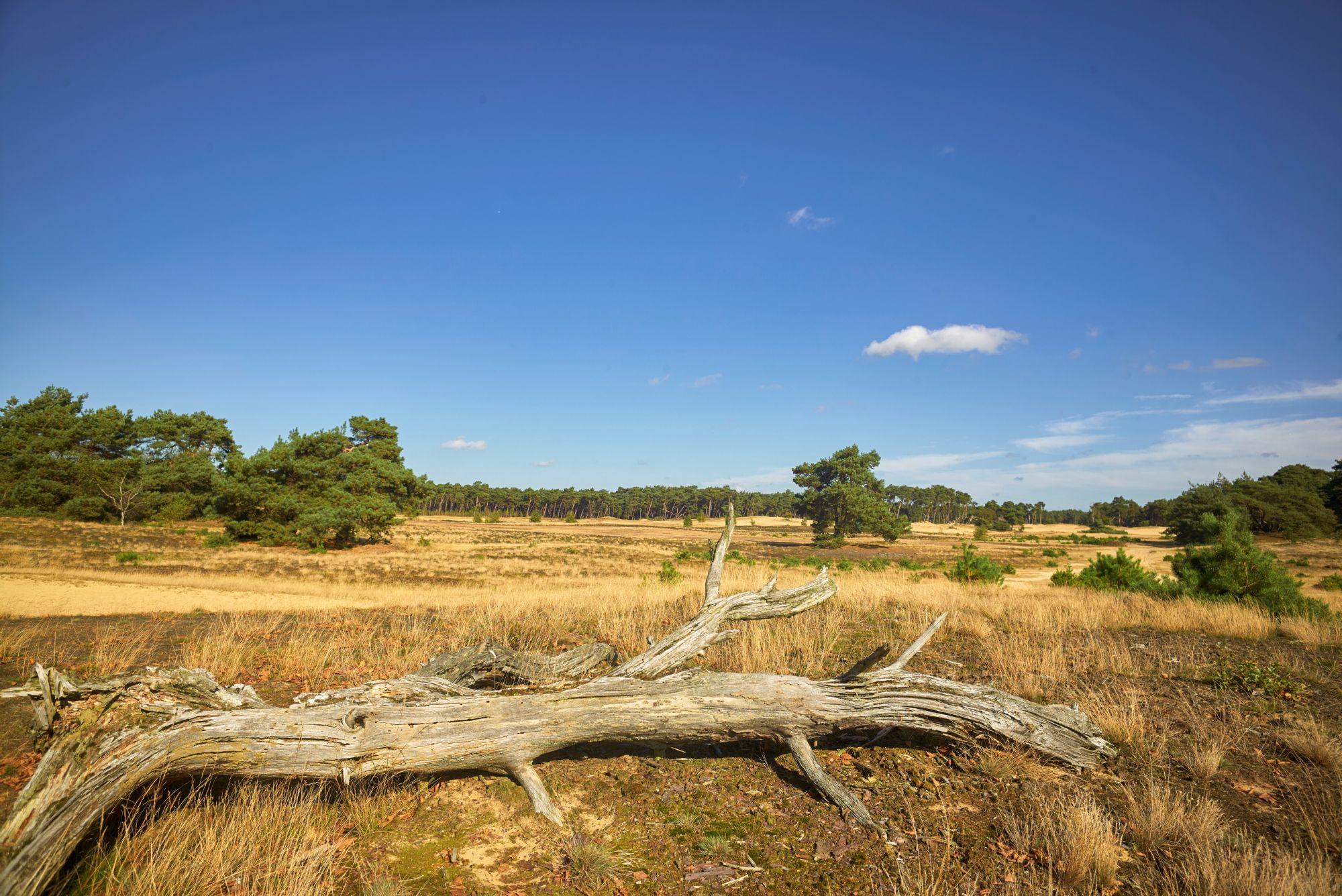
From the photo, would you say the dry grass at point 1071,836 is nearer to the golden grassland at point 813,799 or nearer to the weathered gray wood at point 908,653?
the golden grassland at point 813,799

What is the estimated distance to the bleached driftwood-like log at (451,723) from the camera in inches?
144

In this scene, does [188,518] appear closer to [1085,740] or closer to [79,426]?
[79,426]

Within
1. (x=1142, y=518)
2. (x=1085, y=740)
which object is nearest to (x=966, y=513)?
(x=1142, y=518)

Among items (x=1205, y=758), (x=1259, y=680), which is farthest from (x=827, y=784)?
(x=1259, y=680)

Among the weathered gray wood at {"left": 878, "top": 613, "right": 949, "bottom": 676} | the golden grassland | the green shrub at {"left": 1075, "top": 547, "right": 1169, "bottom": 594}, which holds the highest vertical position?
the weathered gray wood at {"left": 878, "top": 613, "right": 949, "bottom": 676}

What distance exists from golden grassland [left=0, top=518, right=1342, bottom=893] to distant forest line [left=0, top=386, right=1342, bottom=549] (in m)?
21.4

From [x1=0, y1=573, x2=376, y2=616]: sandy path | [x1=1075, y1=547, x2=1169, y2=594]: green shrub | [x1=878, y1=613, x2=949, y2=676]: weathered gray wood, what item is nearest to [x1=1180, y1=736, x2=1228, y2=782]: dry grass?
[x1=878, y1=613, x2=949, y2=676]: weathered gray wood

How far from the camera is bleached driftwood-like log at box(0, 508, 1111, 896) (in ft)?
12.0

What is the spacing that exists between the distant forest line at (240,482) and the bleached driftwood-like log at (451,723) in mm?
24893

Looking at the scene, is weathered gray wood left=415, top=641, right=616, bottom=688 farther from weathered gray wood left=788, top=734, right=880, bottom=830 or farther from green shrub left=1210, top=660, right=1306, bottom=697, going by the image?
green shrub left=1210, top=660, right=1306, bottom=697

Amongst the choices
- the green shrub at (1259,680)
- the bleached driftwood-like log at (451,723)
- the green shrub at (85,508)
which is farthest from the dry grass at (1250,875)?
the green shrub at (85,508)

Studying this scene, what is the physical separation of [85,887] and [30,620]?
12588mm

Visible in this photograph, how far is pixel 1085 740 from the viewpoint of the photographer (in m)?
5.26

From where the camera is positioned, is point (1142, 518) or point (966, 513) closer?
point (1142, 518)
